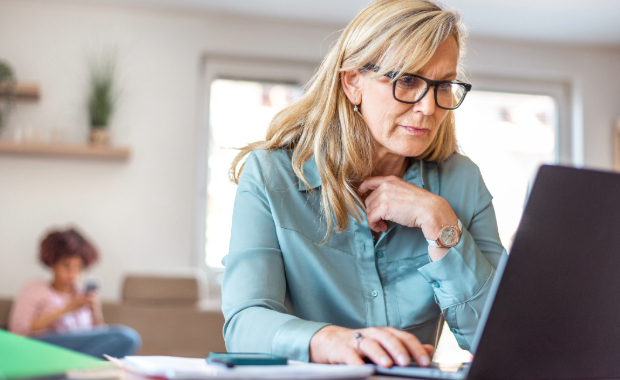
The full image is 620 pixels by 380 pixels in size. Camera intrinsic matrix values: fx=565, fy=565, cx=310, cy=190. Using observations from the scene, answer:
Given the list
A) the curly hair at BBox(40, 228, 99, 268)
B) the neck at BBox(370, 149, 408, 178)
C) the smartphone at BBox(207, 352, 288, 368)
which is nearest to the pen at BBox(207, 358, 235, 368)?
the smartphone at BBox(207, 352, 288, 368)

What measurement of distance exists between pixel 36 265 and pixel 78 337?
1227 millimetres

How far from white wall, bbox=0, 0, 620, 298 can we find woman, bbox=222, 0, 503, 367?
2976mm

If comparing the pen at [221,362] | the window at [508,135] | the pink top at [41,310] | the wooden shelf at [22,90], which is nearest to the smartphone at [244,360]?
the pen at [221,362]

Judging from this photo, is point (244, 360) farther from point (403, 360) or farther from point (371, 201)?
point (371, 201)

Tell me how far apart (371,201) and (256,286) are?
0.29m

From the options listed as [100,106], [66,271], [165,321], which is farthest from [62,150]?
[165,321]

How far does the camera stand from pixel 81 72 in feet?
12.8

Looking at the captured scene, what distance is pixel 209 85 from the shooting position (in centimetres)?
415

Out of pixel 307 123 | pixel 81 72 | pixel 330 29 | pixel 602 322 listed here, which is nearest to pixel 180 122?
pixel 81 72

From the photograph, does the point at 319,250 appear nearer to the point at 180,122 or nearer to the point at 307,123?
the point at 307,123

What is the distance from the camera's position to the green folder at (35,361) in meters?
0.42

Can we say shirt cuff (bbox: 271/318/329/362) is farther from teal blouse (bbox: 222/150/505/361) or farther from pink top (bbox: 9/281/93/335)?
pink top (bbox: 9/281/93/335)

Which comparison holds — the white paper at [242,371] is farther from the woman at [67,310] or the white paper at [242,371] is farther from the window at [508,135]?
the window at [508,135]

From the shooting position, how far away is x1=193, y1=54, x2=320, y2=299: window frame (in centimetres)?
409
